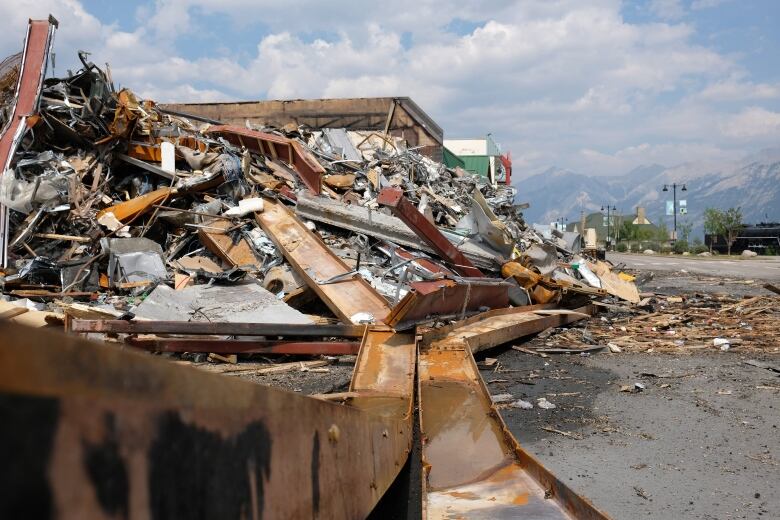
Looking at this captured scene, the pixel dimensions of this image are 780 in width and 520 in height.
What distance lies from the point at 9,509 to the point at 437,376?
14.0 ft

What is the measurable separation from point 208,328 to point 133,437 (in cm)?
497

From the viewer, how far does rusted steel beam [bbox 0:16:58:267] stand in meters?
8.40

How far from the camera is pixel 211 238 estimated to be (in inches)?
328

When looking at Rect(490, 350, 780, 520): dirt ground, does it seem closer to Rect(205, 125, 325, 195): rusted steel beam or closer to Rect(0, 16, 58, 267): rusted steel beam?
Rect(205, 125, 325, 195): rusted steel beam

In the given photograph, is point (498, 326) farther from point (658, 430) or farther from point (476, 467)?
point (476, 467)

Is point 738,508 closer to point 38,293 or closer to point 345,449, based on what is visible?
point 345,449

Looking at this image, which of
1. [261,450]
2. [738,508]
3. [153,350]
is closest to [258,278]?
[153,350]

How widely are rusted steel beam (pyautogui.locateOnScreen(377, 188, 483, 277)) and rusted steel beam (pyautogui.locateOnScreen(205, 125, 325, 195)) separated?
2797 mm

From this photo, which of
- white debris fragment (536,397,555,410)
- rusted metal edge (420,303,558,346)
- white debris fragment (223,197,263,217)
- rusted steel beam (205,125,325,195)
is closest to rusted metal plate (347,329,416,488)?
rusted metal edge (420,303,558,346)

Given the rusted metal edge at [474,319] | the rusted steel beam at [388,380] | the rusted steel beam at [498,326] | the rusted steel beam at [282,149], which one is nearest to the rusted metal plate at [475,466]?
the rusted steel beam at [388,380]

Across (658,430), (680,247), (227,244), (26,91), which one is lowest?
(658,430)

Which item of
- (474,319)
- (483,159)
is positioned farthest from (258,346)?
(483,159)

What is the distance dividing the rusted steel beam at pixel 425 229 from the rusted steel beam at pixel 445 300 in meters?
0.71

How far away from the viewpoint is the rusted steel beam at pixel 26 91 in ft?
27.6
